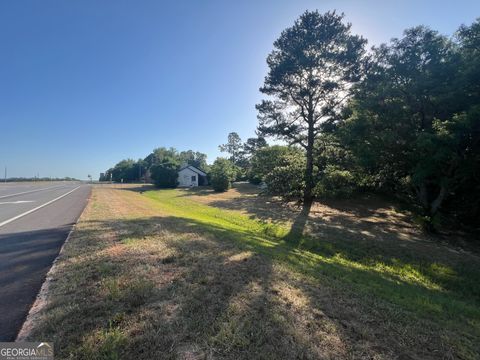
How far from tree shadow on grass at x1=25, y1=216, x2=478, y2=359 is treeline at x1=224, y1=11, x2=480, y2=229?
9.54 m

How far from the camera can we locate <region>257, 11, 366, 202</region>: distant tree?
18172 mm

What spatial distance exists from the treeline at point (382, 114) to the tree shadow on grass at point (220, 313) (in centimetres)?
954

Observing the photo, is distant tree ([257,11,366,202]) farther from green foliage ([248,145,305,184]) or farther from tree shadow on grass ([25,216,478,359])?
tree shadow on grass ([25,216,478,359])

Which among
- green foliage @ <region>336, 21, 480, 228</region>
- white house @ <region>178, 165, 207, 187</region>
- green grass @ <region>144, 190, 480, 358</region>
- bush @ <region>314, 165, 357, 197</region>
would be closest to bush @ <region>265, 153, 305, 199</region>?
bush @ <region>314, 165, 357, 197</region>

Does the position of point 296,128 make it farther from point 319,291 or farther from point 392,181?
point 319,291

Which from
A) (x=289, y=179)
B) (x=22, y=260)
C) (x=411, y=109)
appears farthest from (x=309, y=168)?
(x=22, y=260)

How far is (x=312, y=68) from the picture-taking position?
1867 centimetres

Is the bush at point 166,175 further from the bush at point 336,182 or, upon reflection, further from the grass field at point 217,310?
the grass field at point 217,310

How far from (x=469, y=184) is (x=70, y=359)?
745 inches

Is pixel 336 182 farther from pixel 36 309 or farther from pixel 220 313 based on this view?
pixel 36 309

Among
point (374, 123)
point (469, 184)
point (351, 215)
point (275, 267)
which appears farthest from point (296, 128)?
point (275, 267)

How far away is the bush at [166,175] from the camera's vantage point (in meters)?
43.8

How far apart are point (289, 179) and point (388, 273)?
559 inches
